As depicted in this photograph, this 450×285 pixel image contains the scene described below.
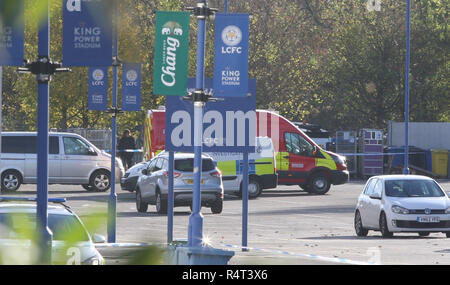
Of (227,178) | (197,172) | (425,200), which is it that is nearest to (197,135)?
(197,172)

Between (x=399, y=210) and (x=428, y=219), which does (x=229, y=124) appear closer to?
(x=399, y=210)

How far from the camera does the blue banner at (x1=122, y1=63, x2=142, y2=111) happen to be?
1858 centimetres

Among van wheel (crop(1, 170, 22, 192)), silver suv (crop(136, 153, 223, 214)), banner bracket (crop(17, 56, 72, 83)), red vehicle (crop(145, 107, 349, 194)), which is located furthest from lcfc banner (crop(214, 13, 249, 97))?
red vehicle (crop(145, 107, 349, 194))

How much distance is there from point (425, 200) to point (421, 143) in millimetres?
30199

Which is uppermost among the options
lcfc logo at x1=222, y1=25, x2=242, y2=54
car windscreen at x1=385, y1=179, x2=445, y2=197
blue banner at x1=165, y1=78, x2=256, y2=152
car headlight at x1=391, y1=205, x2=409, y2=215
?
lcfc logo at x1=222, y1=25, x2=242, y2=54

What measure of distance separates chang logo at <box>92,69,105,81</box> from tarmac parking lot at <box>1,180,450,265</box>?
7.97 ft

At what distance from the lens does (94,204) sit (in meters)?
2.51

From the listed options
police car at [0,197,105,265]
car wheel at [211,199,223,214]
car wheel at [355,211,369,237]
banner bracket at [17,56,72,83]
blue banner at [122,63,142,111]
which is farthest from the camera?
car wheel at [211,199,223,214]

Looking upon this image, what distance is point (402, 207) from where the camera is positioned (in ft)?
66.6

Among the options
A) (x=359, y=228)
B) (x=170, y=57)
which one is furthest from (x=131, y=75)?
(x=359, y=228)

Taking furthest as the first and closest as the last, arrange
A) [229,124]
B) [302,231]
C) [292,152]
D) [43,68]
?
[292,152] → [302,231] → [229,124] → [43,68]

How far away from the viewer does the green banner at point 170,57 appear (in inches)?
524

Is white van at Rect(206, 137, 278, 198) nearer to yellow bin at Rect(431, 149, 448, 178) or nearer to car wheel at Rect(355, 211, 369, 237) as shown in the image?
car wheel at Rect(355, 211, 369, 237)

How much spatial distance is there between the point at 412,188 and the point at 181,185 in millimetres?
7188
